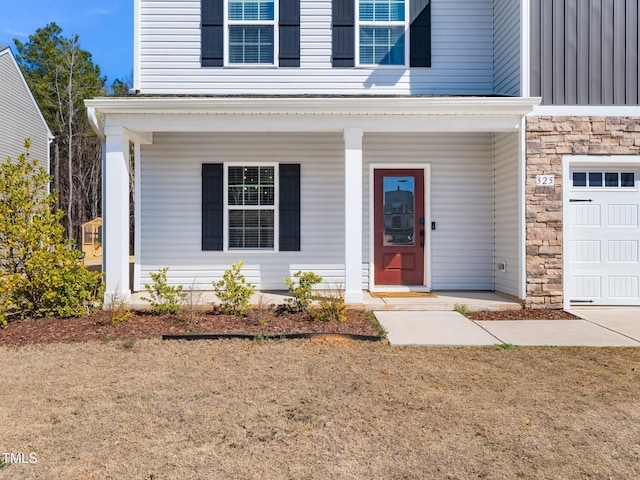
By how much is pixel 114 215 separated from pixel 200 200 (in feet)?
5.11

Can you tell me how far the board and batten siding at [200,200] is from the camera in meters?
7.28

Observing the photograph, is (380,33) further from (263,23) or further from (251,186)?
(251,186)

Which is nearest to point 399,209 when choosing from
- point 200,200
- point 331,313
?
point 331,313

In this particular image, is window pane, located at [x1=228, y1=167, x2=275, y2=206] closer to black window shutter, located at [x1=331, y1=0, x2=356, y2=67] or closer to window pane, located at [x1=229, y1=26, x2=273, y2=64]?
window pane, located at [x1=229, y1=26, x2=273, y2=64]

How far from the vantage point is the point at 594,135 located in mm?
6160

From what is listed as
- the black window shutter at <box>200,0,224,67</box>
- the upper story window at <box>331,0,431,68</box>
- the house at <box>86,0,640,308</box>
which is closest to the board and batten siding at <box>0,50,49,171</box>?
the house at <box>86,0,640,308</box>

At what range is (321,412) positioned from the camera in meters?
3.03

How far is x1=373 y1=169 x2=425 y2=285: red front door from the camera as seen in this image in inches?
292

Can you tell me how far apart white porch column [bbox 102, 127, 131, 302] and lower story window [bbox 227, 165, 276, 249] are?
69.6 inches

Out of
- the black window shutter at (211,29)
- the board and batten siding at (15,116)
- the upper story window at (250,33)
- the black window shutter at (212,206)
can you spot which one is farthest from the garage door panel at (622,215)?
the board and batten siding at (15,116)

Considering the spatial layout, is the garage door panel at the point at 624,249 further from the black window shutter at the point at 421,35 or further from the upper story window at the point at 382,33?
the upper story window at the point at 382,33

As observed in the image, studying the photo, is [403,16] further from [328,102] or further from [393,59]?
[328,102]

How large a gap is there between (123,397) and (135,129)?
4.13 metres

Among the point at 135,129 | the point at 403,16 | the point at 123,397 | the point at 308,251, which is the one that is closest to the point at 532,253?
the point at 308,251
